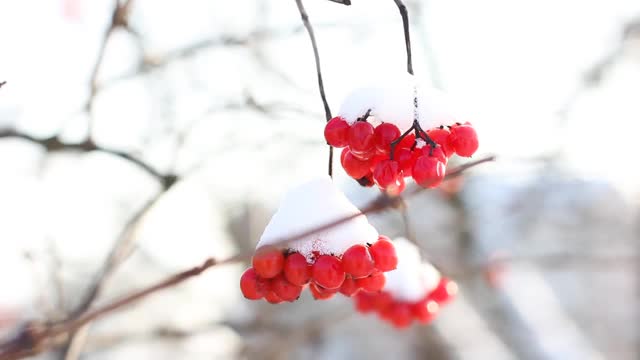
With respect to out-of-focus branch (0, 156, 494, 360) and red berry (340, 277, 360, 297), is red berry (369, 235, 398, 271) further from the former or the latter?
out-of-focus branch (0, 156, 494, 360)

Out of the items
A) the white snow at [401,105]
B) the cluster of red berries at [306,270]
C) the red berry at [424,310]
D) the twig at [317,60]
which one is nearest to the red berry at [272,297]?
the cluster of red berries at [306,270]

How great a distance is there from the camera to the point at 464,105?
1.62 m

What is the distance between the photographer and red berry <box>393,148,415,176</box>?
1.43m

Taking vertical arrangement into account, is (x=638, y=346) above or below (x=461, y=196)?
below

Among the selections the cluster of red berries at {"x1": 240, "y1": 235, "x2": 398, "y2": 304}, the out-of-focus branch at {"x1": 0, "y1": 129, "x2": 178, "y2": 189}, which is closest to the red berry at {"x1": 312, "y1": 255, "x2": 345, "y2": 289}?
the cluster of red berries at {"x1": 240, "y1": 235, "x2": 398, "y2": 304}

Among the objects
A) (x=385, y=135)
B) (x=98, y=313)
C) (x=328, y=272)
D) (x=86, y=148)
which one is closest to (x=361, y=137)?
(x=385, y=135)

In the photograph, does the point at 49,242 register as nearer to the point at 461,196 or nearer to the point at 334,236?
the point at 334,236

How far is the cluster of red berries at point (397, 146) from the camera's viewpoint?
142cm

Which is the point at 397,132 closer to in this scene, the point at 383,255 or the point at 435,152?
the point at 435,152

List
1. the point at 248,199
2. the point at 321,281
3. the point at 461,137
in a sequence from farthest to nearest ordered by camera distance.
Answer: the point at 248,199 → the point at 461,137 → the point at 321,281

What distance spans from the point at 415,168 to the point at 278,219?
29 cm

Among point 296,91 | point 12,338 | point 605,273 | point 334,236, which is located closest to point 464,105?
point 334,236

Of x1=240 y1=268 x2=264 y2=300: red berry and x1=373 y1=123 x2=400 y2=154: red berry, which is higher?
x1=373 y1=123 x2=400 y2=154: red berry

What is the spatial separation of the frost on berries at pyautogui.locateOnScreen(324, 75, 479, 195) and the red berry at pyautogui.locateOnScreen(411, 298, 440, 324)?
83 cm
